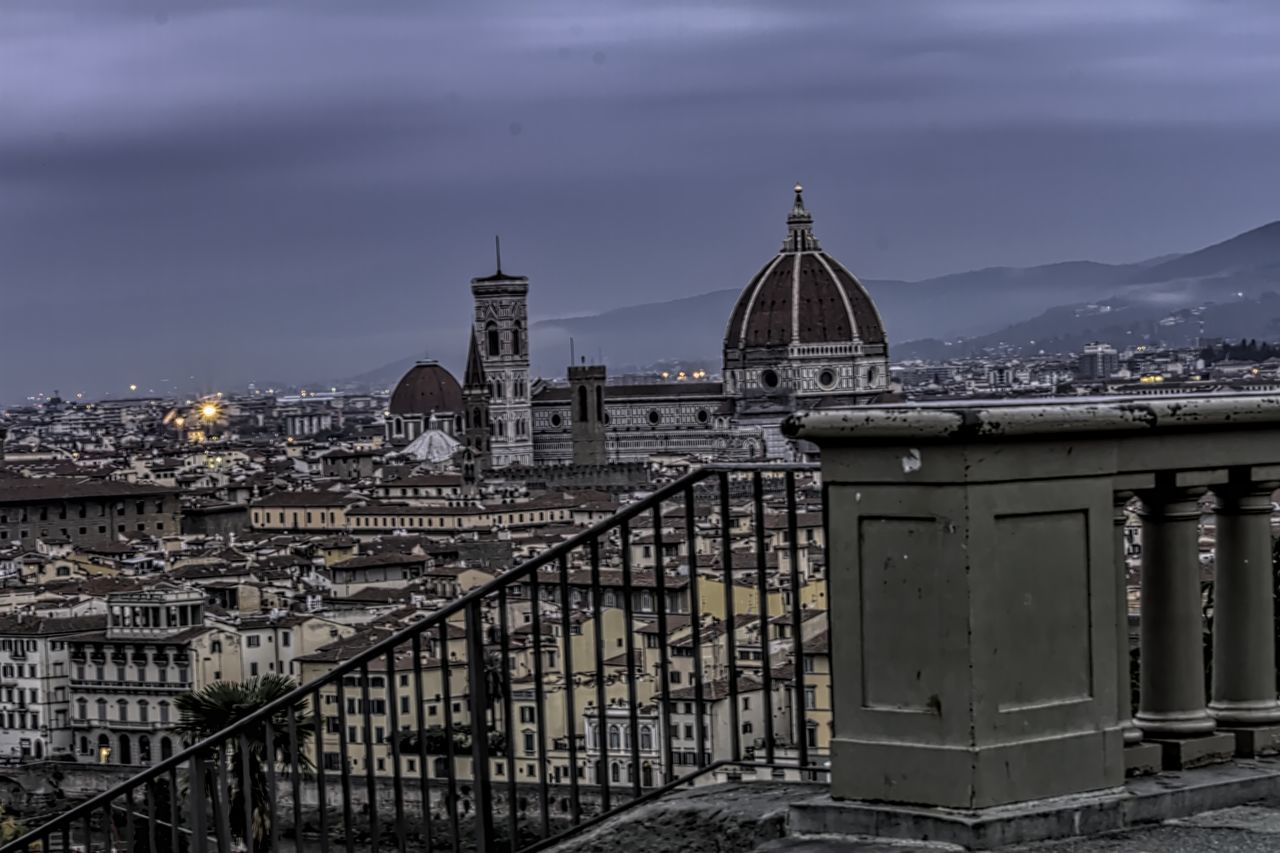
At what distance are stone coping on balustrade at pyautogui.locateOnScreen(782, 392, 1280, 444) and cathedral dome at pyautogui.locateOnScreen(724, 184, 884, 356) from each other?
115 metres

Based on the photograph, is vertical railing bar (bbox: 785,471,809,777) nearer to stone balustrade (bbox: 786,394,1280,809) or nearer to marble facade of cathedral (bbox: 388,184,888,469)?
stone balustrade (bbox: 786,394,1280,809)

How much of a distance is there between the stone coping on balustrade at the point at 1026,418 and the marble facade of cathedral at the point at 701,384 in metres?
106

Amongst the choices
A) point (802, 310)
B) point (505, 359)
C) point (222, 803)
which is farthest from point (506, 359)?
point (222, 803)

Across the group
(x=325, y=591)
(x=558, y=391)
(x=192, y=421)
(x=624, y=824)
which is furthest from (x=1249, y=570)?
(x=192, y=421)

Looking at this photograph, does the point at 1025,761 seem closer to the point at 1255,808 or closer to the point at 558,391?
the point at 1255,808

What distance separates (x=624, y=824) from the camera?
427 cm

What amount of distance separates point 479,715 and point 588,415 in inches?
4329

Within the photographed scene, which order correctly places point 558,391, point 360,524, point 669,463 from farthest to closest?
point 558,391, point 669,463, point 360,524

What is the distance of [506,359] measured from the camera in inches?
4577

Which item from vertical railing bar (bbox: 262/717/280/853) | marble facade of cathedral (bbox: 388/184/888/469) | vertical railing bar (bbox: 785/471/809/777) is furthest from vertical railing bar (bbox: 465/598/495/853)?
marble facade of cathedral (bbox: 388/184/888/469)

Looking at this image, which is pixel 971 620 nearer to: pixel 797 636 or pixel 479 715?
pixel 797 636

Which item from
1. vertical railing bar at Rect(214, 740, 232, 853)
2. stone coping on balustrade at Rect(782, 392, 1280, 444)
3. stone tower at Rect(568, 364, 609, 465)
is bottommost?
stone tower at Rect(568, 364, 609, 465)

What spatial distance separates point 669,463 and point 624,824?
9699cm

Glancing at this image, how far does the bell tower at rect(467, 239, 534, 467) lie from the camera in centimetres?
11531
